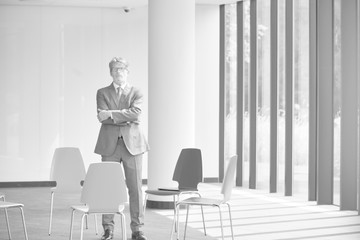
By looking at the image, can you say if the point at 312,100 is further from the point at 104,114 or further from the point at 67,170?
the point at 104,114

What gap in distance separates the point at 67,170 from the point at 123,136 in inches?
41.5

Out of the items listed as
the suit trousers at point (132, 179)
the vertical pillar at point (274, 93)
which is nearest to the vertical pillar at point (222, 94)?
the vertical pillar at point (274, 93)

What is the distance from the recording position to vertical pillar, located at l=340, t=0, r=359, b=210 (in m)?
10.2

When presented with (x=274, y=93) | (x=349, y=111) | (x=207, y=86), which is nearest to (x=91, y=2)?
(x=207, y=86)

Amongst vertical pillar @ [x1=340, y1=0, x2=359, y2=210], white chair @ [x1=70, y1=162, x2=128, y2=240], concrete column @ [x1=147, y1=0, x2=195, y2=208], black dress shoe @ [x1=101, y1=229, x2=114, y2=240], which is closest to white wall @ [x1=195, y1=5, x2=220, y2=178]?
concrete column @ [x1=147, y1=0, x2=195, y2=208]

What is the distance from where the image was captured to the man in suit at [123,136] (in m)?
7.32

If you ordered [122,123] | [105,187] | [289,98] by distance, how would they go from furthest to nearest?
[289,98] → [122,123] → [105,187]

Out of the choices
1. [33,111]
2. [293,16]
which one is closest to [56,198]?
[33,111]

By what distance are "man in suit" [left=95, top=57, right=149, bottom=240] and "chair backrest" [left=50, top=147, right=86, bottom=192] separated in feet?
2.48

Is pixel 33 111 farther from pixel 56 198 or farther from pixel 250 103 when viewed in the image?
pixel 250 103

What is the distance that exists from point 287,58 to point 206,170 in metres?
3.43

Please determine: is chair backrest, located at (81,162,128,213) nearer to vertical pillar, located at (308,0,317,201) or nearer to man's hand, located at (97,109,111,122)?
man's hand, located at (97,109,111,122)

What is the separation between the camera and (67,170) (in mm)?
8070

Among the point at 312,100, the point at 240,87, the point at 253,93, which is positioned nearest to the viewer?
the point at 312,100
